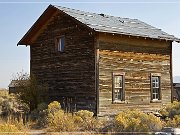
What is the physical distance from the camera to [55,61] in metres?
23.8

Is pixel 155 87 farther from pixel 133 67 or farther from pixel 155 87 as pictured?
pixel 133 67

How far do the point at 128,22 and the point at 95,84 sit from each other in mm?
6968

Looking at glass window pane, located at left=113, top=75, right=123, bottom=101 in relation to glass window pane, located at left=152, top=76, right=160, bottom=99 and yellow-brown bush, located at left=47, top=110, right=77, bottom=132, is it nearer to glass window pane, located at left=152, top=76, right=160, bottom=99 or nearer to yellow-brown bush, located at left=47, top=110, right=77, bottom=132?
glass window pane, located at left=152, top=76, right=160, bottom=99

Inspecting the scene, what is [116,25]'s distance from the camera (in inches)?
910

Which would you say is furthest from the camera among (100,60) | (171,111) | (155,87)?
(155,87)

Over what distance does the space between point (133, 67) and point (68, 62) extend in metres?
3.99

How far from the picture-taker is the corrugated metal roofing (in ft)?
70.3

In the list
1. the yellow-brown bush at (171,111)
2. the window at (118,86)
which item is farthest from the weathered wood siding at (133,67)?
the yellow-brown bush at (171,111)

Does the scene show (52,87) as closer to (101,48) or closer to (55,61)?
(55,61)

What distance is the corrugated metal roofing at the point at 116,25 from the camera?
2144cm

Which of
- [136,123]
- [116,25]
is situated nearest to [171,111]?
[116,25]

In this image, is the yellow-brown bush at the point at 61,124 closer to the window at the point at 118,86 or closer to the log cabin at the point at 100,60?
the log cabin at the point at 100,60

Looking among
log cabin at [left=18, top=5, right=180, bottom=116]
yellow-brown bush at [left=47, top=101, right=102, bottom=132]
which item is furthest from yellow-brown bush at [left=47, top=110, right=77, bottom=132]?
log cabin at [left=18, top=5, right=180, bottom=116]

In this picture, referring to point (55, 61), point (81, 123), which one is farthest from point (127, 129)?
point (55, 61)
